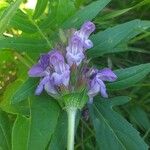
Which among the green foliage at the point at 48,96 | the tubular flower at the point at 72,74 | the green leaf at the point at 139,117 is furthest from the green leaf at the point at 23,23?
the green leaf at the point at 139,117

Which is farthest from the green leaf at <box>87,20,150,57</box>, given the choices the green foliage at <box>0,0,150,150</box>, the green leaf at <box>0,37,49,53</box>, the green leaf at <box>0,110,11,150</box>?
the green leaf at <box>0,110,11,150</box>

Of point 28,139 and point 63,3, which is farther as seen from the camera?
point 63,3

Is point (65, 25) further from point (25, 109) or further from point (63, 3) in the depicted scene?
point (25, 109)

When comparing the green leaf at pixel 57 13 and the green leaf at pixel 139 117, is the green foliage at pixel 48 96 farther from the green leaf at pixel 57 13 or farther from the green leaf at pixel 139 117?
the green leaf at pixel 139 117

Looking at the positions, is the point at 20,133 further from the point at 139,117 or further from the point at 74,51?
the point at 139,117

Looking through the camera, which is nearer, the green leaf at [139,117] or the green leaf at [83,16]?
the green leaf at [83,16]

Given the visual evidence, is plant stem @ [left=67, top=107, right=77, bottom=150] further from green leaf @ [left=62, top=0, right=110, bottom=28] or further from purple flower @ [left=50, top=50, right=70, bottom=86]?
green leaf @ [left=62, top=0, right=110, bottom=28]

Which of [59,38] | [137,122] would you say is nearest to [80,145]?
[137,122]
